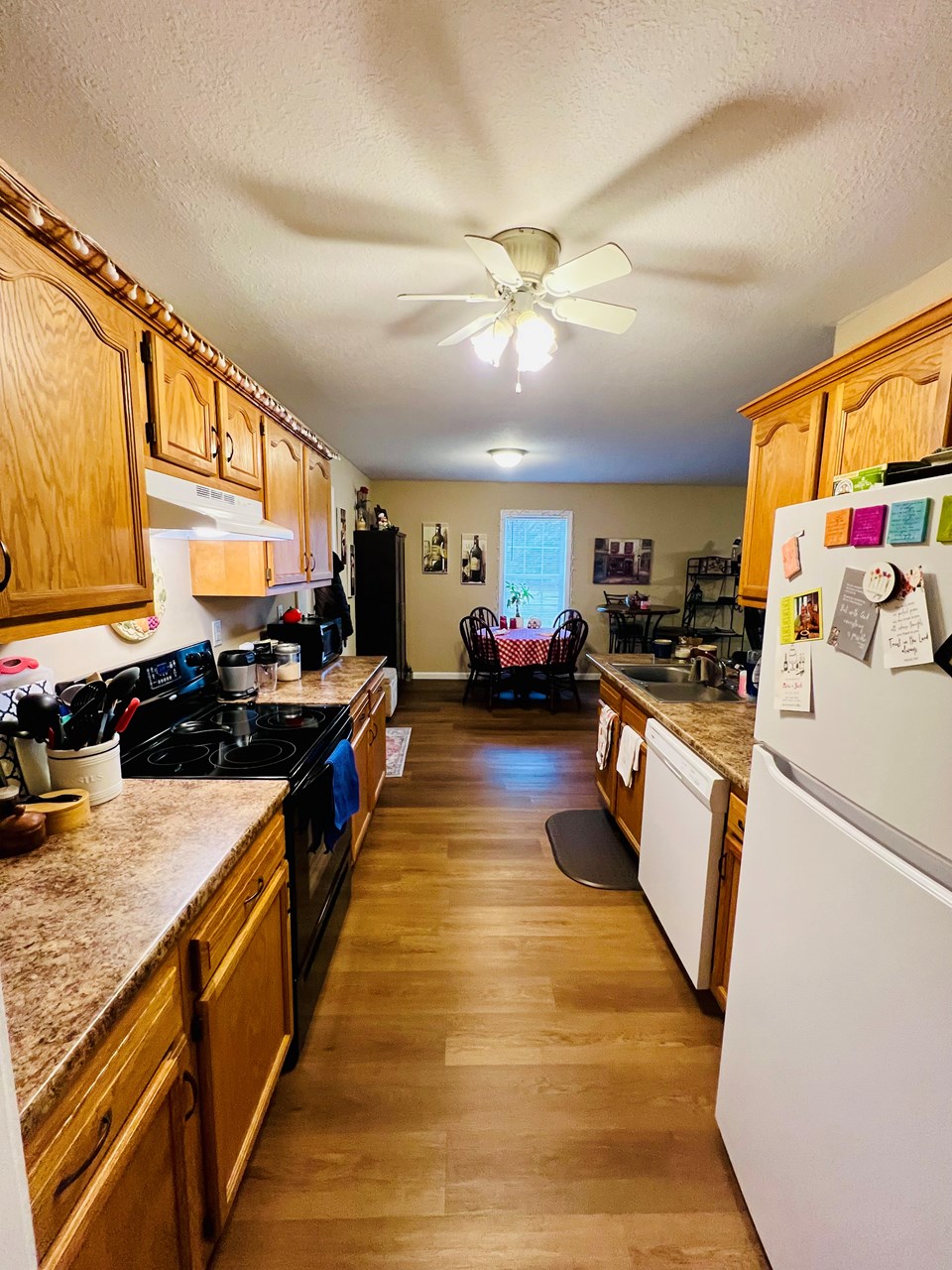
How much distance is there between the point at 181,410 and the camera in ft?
4.92

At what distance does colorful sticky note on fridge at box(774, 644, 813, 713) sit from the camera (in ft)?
3.36

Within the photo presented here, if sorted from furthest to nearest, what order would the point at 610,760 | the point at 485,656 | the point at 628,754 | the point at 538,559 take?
the point at 538,559 < the point at 485,656 < the point at 610,760 < the point at 628,754

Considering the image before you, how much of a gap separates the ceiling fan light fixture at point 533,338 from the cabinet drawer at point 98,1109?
6.20 ft

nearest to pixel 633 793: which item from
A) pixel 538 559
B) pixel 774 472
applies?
pixel 774 472

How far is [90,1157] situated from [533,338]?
6.79ft

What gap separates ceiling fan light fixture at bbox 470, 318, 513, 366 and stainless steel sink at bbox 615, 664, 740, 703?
5.24 ft

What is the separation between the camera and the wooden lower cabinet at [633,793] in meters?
2.33

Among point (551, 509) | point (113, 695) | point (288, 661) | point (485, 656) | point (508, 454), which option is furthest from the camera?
point (551, 509)

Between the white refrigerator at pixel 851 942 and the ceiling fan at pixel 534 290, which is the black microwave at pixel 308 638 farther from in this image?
the white refrigerator at pixel 851 942

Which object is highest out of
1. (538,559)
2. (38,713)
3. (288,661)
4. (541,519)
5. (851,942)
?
(541,519)

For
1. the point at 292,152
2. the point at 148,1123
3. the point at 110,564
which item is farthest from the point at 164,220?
the point at 148,1123

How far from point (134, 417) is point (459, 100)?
3.34 feet

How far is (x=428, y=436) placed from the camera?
12.7 ft

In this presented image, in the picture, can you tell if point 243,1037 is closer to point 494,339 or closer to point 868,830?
point 868,830
